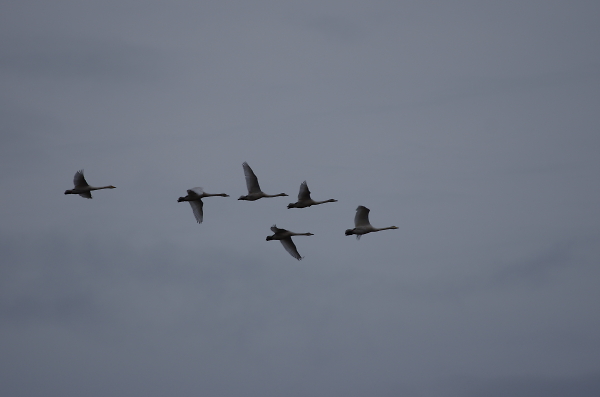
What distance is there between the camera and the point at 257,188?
108 m

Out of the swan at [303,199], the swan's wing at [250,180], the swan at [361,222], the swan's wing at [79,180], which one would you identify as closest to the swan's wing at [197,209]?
the swan's wing at [250,180]

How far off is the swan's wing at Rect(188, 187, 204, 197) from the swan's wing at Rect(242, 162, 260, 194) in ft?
13.7

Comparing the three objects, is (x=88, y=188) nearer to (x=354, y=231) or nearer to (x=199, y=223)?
(x=199, y=223)

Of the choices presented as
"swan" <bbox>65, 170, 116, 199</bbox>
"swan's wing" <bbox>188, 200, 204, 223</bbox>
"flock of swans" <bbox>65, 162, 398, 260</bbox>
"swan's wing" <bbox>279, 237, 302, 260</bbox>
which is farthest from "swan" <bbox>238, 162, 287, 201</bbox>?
"swan" <bbox>65, 170, 116, 199</bbox>

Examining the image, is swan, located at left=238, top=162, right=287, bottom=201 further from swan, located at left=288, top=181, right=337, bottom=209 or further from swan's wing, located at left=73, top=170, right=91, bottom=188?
swan's wing, located at left=73, top=170, right=91, bottom=188

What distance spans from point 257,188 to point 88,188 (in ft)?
48.9

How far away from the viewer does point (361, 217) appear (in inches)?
4129

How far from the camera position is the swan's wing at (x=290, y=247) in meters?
107

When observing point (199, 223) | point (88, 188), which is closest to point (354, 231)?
point (199, 223)

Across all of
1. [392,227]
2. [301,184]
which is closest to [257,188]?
[301,184]

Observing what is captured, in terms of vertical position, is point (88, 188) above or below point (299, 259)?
above

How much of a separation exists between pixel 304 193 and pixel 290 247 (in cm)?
481

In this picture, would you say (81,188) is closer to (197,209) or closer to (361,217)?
(197,209)

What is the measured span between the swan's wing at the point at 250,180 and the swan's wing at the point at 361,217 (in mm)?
9448
